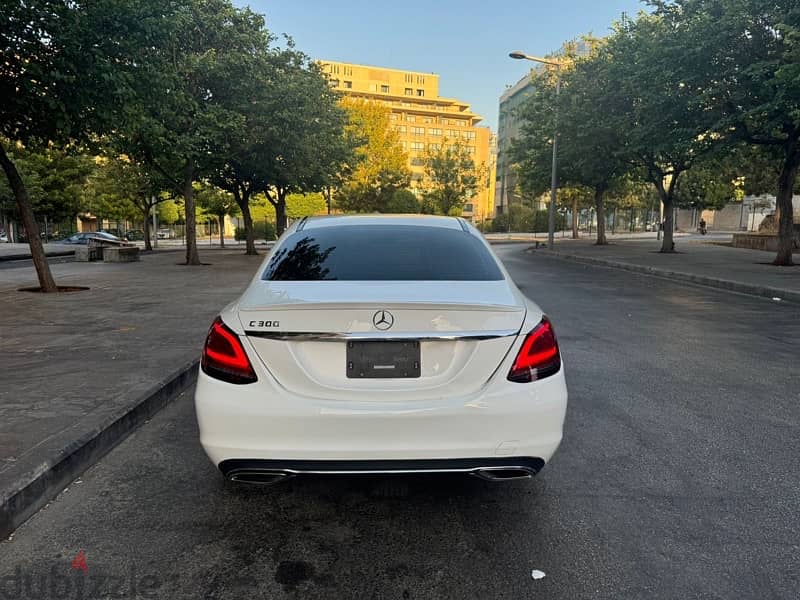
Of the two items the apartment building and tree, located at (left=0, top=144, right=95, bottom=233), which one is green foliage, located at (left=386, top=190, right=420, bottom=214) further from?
the apartment building

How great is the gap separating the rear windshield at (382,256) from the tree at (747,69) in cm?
1365

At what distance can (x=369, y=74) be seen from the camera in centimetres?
12194

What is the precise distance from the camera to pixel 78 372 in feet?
18.2

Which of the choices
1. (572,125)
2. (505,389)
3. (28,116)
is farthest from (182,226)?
(505,389)

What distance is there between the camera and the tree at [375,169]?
50531 millimetres

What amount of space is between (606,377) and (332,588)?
13.9 feet

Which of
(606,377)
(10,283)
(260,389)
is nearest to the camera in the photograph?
(260,389)

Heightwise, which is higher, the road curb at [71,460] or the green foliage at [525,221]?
the green foliage at [525,221]

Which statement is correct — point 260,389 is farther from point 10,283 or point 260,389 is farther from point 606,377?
point 10,283

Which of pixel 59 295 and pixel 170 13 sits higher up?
pixel 170 13

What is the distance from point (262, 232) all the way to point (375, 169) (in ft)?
46.9

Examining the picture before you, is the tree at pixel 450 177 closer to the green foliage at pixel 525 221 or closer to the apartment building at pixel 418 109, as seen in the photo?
the green foliage at pixel 525 221

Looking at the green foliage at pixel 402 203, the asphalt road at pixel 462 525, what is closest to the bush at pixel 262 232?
the green foliage at pixel 402 203

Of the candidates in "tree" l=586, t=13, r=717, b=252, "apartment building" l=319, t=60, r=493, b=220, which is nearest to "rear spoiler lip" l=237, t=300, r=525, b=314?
"tree" l=586, t=13, r=717, b=252
